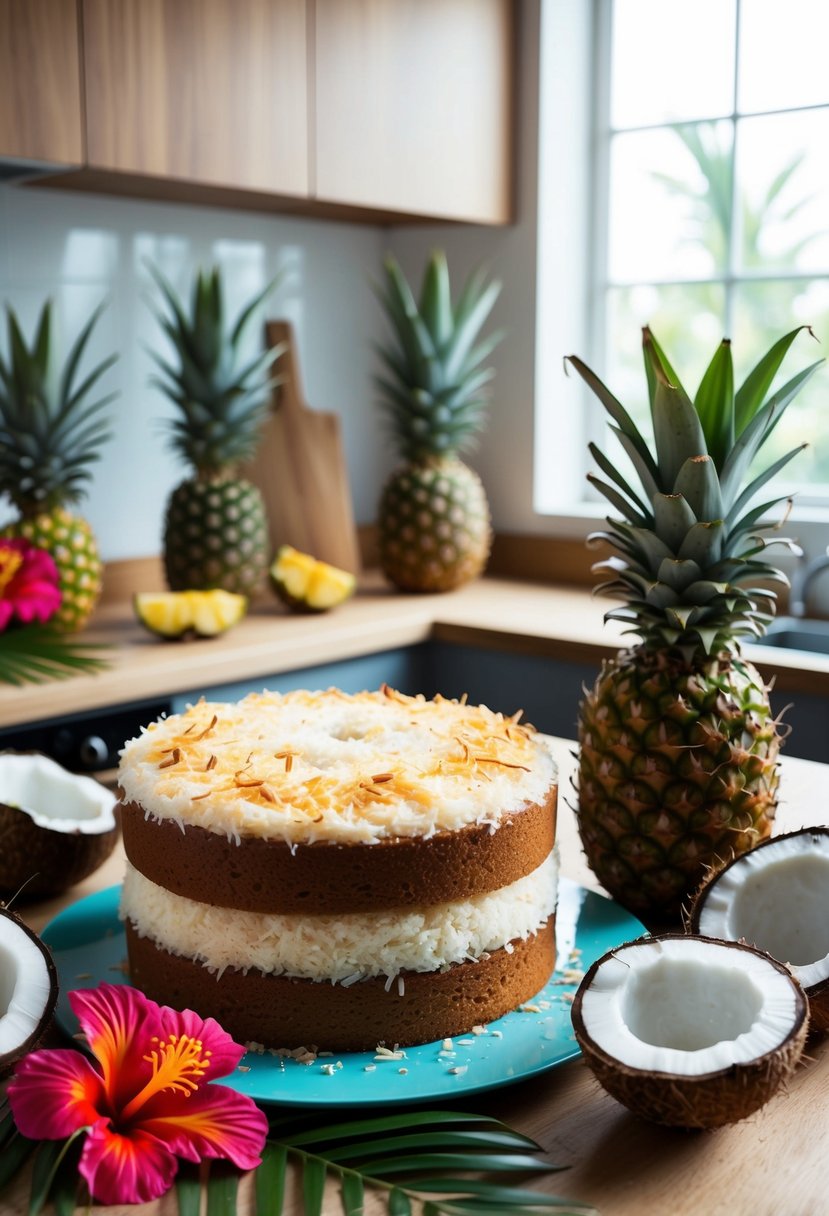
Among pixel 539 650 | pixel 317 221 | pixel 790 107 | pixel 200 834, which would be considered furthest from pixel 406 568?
pixel 200 834

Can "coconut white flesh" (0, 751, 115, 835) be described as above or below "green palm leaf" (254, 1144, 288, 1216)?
above

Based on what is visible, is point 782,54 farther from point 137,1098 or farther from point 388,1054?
point 137,1098

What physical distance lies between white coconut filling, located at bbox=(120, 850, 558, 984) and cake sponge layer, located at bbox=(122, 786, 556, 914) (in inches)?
0.5

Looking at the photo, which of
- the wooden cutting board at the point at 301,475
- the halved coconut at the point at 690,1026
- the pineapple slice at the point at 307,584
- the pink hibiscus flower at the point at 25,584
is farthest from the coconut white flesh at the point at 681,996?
the wooden cutting board at the point at 301,475

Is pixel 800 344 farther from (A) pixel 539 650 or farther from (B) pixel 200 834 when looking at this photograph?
(B) pixel 200 834

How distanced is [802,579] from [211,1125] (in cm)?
225

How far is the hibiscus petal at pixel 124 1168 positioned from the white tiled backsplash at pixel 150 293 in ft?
7.10

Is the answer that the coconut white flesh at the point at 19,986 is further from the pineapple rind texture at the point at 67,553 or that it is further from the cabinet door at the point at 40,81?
the cabinet door at the point at 40,81

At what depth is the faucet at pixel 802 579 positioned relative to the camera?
2713 millimetres

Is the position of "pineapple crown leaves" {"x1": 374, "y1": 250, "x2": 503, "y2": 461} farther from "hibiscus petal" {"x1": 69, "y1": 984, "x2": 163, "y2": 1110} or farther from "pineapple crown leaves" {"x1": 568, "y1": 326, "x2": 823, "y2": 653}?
"hibiscus petal" {"x1": 69, "y1": 984, "x2": 163, "y2": 1110}

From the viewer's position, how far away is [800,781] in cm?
154

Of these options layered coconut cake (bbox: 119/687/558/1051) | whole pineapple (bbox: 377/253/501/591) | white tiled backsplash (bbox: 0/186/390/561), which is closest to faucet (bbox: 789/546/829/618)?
whole pineapple (bbox: 377/253/501/591)

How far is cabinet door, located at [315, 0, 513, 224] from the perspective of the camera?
9.22ft

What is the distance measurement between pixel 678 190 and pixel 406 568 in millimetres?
1258
